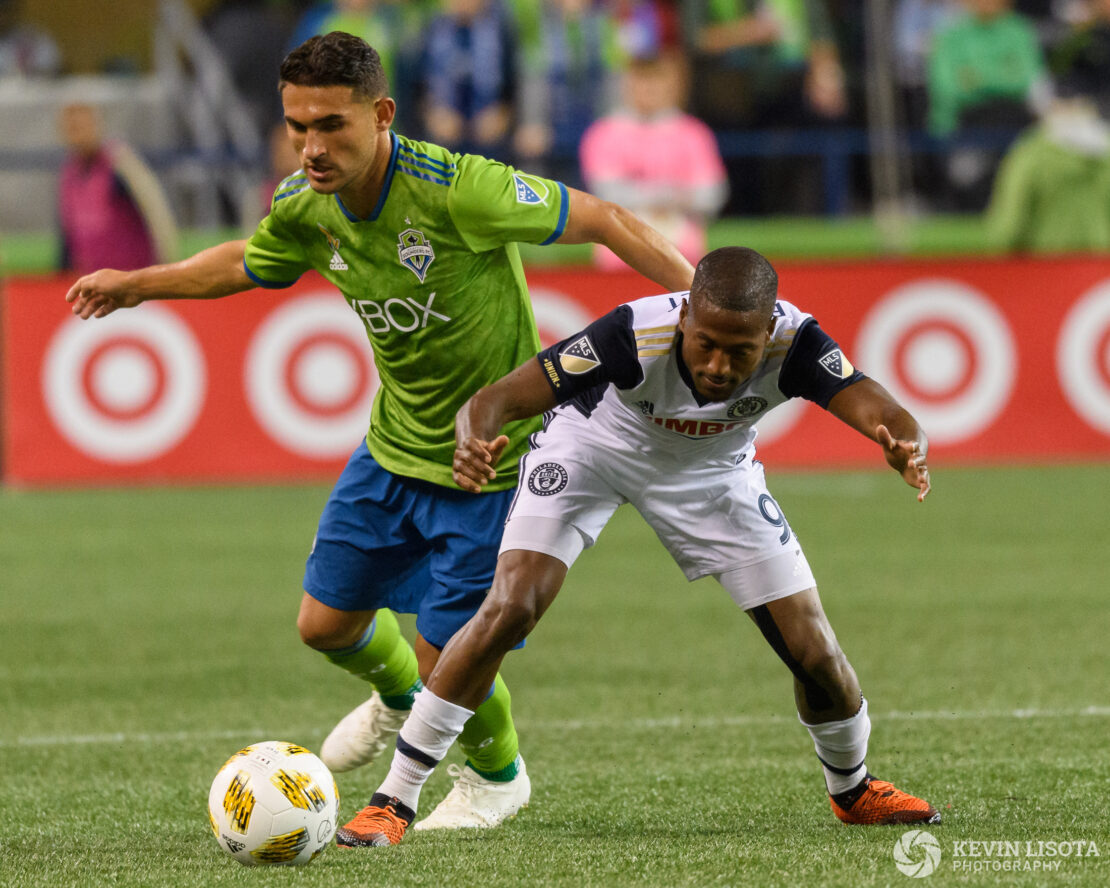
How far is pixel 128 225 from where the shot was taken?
578 inches

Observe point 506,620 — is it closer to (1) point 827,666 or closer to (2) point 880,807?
(1) point 827,666

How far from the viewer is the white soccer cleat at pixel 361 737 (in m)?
6.07

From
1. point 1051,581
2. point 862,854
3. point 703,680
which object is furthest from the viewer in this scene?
point 1051,581

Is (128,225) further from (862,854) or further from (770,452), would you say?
(862,854)

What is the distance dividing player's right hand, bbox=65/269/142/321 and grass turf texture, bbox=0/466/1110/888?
150 centimetres

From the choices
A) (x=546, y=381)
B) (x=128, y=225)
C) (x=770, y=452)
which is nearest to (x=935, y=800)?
(x=546, y=381)

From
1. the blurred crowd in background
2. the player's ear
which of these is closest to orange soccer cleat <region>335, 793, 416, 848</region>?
the player's ear

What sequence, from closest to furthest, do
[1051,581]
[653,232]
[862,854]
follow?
[862,854], [653,232], [1051,581]

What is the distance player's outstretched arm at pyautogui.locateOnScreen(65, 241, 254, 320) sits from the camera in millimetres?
5641

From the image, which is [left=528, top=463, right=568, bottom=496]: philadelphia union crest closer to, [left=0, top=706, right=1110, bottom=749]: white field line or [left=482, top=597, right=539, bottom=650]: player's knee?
[left=482, top=597, right=539, bottom=650]: player's knee

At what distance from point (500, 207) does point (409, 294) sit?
365mm

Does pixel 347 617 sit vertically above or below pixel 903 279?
above

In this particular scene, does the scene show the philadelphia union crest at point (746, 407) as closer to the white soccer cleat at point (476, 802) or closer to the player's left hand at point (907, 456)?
the player's left hand at point (907, 456)

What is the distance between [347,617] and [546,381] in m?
1.22
